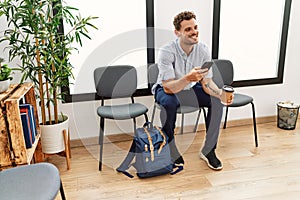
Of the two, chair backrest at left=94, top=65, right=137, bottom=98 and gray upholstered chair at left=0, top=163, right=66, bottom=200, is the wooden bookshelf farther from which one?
chair backrest at left=94, top=65, right=137, bottom=98

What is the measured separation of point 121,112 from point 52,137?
58cm

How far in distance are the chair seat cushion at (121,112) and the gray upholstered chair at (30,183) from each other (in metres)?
0.87

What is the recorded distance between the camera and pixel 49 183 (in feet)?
4.58

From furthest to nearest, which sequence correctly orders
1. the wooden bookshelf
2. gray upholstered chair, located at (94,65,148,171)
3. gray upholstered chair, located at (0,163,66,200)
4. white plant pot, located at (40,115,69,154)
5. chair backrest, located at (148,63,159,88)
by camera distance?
chair backrest, located at (148,63,159,88)
gray upholstered chair, located at (94,65,148,171)
white plant pot, located at (40,115,69,154)
the wooden bookshelf
gray upholstered chair, located at (0,163,66,200)

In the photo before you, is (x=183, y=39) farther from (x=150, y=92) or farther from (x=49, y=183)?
(x=49, y=183)

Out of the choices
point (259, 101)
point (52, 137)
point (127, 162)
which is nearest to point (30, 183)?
point (52, 137)

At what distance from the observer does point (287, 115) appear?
3086mm

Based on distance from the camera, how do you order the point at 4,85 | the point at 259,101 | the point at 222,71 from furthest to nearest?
the point at 259,101
the point at 222,71
the point at 4,85

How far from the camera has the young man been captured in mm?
2354

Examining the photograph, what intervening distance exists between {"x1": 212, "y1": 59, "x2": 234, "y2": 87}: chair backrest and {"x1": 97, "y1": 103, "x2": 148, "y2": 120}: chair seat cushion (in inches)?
34.2

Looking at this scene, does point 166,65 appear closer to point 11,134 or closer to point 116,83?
point 116,83

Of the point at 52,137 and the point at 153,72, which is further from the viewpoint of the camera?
the point at 153,72

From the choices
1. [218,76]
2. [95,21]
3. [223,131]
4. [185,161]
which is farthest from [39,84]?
[223,131]

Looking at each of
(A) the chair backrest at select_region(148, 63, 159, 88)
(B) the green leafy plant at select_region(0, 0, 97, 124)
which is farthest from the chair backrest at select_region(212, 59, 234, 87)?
(B) the green leafy plant at select_region(0, 0, 97, 124)
